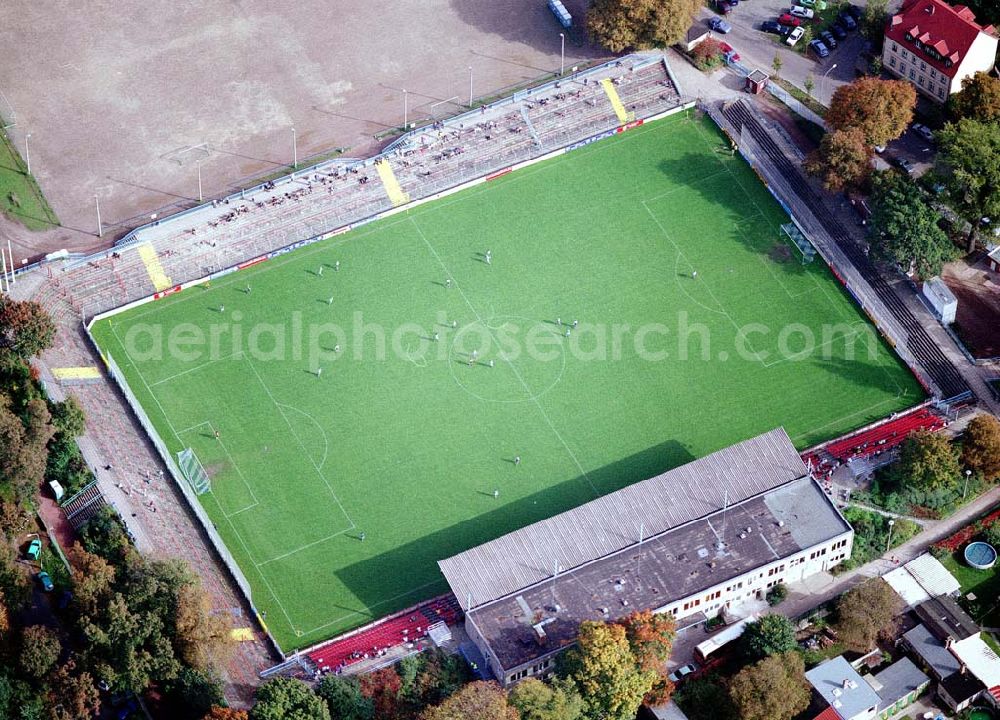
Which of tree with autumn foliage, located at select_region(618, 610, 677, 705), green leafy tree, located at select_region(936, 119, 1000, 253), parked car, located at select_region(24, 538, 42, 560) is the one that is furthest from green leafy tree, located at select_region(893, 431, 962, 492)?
parked car, located at select_region(24, 538, 42, 560)

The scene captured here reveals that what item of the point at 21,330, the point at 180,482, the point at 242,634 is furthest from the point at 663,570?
the point at 21,330

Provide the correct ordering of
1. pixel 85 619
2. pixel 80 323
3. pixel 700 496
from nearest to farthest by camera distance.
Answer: pixel 85 619, pixel 700 496, pixel 80 323

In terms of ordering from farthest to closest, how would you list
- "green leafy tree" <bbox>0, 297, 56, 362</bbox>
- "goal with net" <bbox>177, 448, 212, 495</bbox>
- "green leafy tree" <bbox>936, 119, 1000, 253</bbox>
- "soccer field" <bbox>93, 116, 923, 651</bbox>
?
"green leafy tree" <bbox>936, 119, 1000, 253</bbox> < "green leafy tree" <bbox>0, 297, 56, 362</bbox> < "goal with net" <bbox>177, 448, 212, 495</bbox> < "soccer field" <bbox>93, 116, 923, 651</bbox>

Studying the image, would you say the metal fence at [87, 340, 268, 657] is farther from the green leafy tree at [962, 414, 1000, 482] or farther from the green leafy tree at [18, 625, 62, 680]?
the green leafy tree at [962, 414, 1000, 482]

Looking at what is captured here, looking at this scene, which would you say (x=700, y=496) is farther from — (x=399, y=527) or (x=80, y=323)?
(x=80, y=323)

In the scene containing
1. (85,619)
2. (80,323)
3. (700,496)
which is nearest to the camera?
(85,619)

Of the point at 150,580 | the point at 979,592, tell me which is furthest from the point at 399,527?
the point at 979,592

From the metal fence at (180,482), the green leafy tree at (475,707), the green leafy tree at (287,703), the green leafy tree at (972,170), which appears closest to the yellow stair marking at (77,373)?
the metal fence at (180,482)
